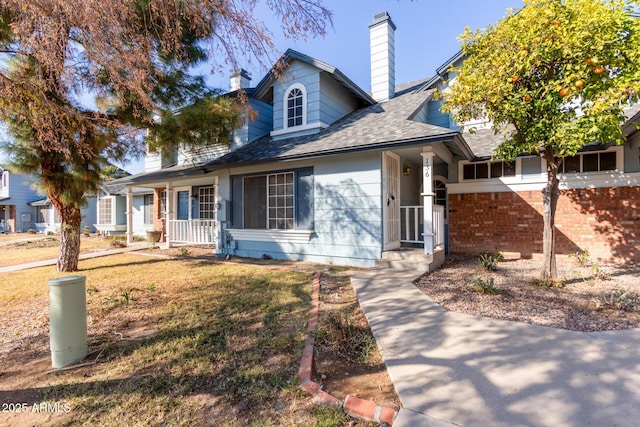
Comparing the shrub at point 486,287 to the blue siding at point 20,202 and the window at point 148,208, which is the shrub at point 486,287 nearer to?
the window at point 148,208

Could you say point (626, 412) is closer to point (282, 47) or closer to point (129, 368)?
point (129, 368)

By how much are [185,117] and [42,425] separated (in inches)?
236

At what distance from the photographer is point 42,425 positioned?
224 centimetres

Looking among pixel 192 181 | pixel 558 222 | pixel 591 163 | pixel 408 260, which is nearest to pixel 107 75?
pixel 408 260

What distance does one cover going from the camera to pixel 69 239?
287 inches

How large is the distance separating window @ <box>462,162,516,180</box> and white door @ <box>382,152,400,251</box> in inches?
105

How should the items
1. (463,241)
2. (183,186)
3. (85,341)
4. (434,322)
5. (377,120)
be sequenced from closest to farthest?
(85,341), (434,322), (377,120), (463,241), (183,186)

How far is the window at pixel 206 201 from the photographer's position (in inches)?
449

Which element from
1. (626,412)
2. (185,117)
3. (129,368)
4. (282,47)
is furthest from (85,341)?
(185,117)

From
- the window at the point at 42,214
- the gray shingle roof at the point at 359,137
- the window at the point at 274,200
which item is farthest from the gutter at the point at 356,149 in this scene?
the window at the point at 42,214

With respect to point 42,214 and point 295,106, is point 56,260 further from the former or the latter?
point 42,214

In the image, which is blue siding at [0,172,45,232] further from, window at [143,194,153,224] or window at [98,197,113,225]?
window at [143,194,153,224]

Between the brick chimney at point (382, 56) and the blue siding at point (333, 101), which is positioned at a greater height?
the brick chimney at point (382, 56)

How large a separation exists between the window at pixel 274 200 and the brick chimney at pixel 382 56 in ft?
15.4
